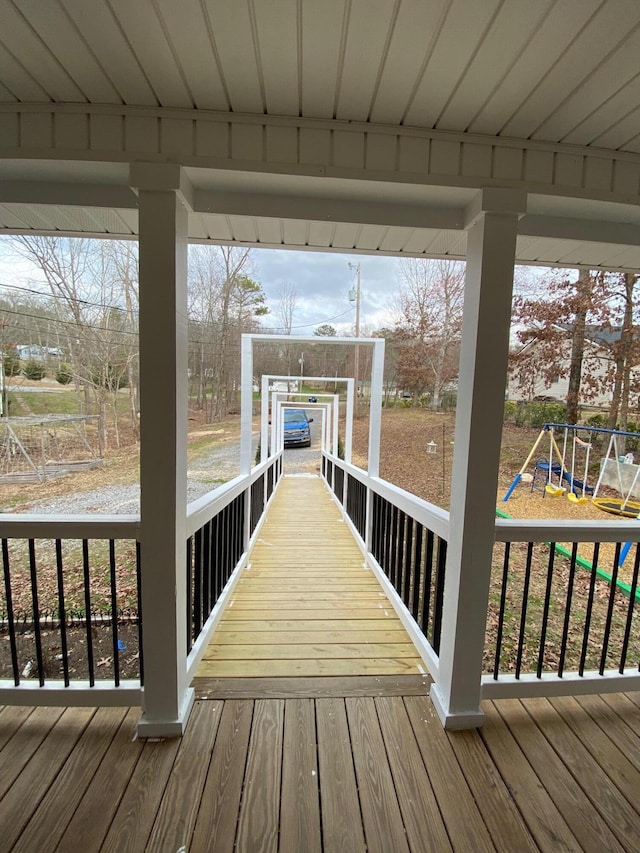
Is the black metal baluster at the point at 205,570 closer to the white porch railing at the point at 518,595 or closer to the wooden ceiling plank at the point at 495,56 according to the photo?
the white porch railing at the point at 518,595

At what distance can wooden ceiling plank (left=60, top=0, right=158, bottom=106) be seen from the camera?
906mm

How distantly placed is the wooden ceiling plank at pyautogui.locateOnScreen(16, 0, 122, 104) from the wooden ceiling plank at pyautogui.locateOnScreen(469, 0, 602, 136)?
1.29 m

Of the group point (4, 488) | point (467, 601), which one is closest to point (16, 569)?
point (4, 488)

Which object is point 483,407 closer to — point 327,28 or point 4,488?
point 327,28

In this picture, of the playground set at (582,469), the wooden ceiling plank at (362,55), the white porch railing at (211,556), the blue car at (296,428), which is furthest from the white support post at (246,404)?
the blue car at (296,428)

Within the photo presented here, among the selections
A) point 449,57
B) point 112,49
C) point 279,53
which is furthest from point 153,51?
point 449,57

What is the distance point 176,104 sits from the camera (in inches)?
48.6

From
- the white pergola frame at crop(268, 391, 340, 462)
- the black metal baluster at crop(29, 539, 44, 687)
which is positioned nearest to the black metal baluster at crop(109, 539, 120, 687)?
the black metal baluster at crop(29, 539, 44, 687)

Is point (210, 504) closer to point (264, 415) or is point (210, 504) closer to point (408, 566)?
point (408, 566)

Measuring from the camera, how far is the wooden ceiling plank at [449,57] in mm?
879

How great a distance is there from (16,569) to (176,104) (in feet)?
17.2

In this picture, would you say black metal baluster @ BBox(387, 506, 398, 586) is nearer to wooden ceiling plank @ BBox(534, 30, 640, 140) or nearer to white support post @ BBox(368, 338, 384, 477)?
white support post @ BBox(368, 338, 384, 477)

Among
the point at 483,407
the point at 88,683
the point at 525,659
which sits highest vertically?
the point at 483,407

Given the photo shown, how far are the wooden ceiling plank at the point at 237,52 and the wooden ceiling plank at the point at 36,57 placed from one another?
523 mm
